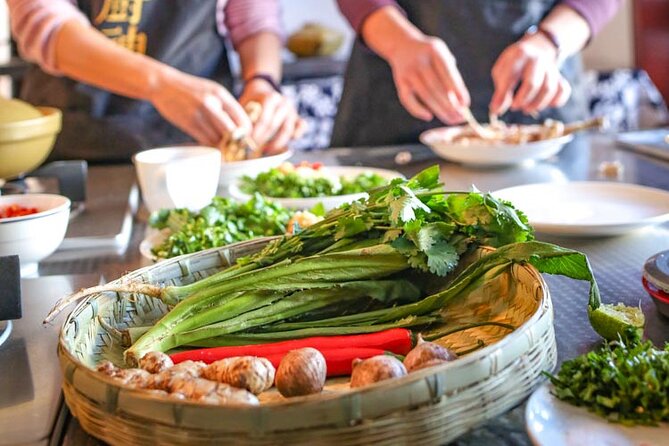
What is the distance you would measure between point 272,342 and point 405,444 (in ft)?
0.87

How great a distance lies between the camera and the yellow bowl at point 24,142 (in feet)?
5.01

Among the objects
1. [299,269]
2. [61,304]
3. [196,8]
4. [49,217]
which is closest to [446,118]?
[196,8]

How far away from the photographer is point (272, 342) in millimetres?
860

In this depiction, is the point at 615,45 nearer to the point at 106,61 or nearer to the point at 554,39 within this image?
the point at 554,39

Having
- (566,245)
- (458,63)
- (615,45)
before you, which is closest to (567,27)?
(458,63)

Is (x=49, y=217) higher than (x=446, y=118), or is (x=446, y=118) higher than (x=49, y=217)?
(x=49, y=217)

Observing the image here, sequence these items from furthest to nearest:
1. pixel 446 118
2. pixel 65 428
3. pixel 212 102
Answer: pixel 446 118 → pixel 212 102 → pixel 65 428

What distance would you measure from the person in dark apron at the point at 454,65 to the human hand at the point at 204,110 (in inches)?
18.0

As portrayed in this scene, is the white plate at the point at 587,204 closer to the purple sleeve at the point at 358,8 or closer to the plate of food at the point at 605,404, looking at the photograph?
the plate of food at the point at 605,404

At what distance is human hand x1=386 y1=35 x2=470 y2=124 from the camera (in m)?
1.93

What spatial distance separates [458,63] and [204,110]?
86 centimetres

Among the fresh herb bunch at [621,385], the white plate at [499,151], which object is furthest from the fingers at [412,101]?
the fresh herb bunch at [621,385]

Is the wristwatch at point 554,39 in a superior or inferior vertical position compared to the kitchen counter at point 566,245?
superior

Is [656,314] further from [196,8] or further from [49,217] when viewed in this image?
[196,8]
